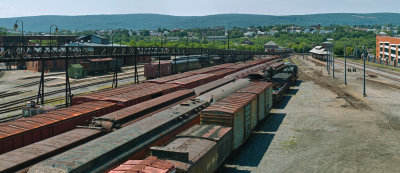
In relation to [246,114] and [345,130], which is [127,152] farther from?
[345,130]

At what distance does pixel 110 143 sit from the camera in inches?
695

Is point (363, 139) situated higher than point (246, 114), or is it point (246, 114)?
point (246, 114)

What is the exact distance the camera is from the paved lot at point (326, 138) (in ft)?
79.3

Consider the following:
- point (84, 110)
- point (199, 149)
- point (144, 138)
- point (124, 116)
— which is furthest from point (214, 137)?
point (84, 110)

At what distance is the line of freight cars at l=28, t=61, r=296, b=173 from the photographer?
15.6m

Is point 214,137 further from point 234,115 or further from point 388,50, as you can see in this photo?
point 388,50

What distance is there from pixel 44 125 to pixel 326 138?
2395cm

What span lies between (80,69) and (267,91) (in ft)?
163

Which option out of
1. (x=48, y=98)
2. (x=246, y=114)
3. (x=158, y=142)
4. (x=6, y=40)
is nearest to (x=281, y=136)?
(x=246, y=114)

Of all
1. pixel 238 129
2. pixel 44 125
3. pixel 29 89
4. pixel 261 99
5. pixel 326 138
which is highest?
pixel 261 99

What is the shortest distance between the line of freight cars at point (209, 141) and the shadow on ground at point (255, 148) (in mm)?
1048

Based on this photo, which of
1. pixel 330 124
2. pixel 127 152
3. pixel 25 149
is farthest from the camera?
pixel 330 124

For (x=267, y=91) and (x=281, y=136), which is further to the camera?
(x=267, y=91)

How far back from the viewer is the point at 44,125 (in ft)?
67.8
